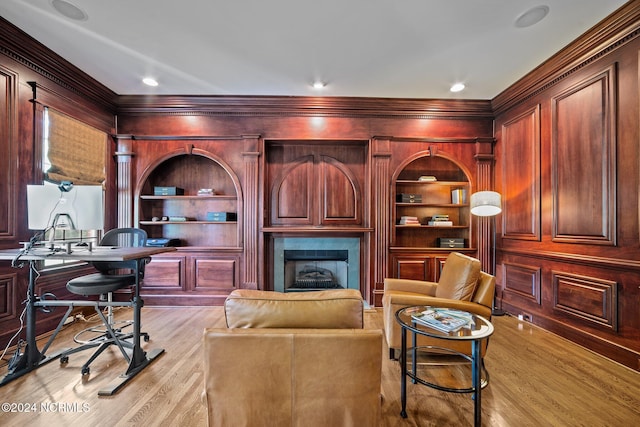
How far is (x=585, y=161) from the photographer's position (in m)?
2.68

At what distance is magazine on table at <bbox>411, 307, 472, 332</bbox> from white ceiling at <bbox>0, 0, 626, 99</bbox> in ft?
7.61

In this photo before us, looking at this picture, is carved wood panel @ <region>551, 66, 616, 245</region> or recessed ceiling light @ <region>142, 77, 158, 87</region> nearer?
carved wood panel @ <region>551, 66, 616, 245</region>

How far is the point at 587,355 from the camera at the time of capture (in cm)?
250

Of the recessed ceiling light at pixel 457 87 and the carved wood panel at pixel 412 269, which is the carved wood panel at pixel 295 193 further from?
the recessed ceiling light at pixel 457 87

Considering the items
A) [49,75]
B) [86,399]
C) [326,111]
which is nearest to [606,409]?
[86,399]

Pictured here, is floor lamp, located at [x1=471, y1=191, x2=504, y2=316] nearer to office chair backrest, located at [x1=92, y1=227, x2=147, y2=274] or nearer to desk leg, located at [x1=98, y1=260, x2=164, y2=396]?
desk leg, located at [x1=98, y1=260, x2=164, y2=396]

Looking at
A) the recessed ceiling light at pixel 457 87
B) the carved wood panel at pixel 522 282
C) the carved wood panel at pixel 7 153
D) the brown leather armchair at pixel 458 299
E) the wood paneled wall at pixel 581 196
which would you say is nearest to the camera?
the brown leather armchair at pixel 458 299

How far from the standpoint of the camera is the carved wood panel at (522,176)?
324cm

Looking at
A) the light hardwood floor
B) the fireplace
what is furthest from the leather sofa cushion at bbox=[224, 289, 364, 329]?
the fireplace

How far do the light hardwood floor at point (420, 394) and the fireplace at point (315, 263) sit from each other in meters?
1.63

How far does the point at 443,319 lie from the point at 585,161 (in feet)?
7.44

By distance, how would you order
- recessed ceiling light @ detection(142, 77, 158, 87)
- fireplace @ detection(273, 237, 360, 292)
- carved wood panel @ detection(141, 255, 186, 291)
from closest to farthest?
recessed ceiling light @ detection(142, 77, 158, 87), carved wood panel @ detection(141, 255, 186, 291), fireplace @ detection(273, 237, 360, 292)

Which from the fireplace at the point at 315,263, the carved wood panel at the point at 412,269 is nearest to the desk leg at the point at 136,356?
the fireplace at the point at 315,263

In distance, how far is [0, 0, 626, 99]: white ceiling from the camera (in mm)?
2227
